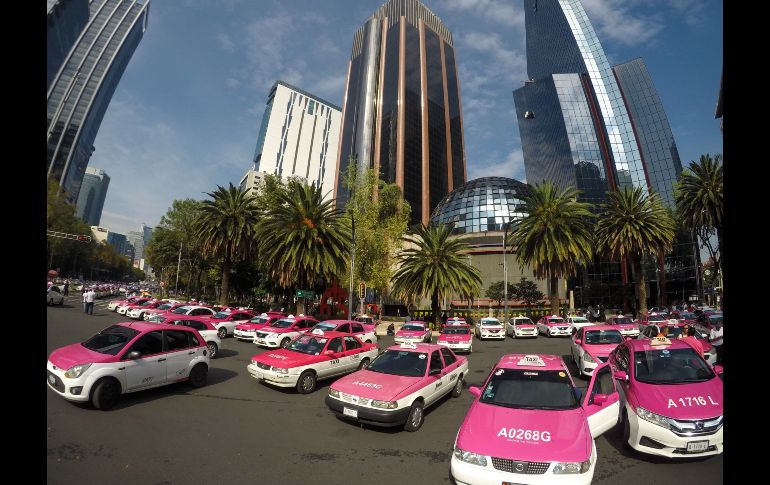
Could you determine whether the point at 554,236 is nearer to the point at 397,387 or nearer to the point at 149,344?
the point at 397,387

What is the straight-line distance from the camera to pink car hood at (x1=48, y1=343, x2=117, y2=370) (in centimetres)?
788

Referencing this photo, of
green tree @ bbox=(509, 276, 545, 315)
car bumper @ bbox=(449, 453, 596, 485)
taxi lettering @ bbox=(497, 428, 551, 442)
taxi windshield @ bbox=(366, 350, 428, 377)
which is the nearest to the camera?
car bumper @ bbox=(449, 453, 596, 485)

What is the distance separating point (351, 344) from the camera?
40.2ft

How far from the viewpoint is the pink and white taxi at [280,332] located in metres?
17.9

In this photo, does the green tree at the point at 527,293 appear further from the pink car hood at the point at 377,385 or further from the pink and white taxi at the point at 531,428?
the pink and white taxi at the point at 531,428

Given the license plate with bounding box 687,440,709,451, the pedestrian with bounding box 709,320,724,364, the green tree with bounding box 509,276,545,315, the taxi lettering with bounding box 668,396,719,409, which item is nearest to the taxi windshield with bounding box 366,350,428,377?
the taxi lettering with bounding box 668,396,719,409

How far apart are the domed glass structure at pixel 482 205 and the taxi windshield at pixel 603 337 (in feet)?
189

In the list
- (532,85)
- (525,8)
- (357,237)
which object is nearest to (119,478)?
(357,237)

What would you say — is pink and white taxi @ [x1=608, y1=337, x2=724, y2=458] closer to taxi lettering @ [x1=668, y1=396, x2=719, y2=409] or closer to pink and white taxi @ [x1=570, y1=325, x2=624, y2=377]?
taxi lettering @ [x1=668, y1=396, x2=719, y2=409]

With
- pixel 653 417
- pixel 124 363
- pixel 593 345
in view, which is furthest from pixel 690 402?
pixel 124 363

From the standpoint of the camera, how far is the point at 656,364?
23.6 ft

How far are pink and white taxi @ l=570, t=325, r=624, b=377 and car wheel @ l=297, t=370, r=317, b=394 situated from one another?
881cm
